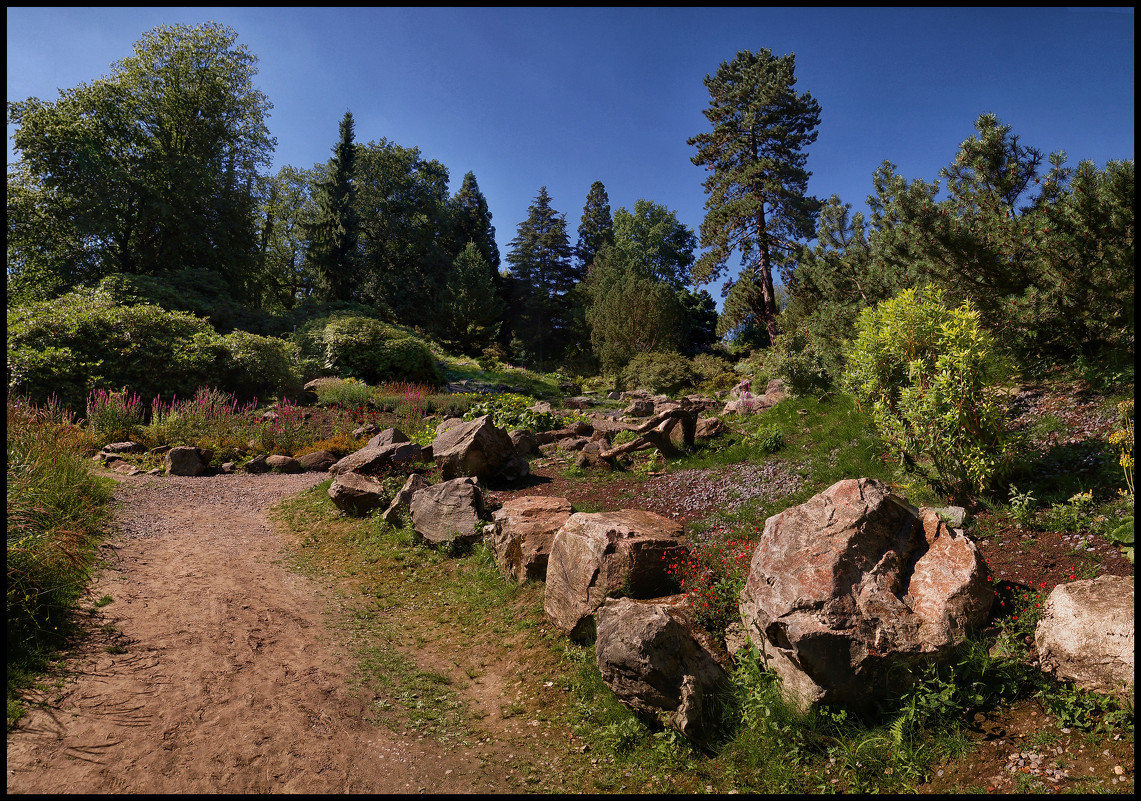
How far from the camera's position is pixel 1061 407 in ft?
20.4

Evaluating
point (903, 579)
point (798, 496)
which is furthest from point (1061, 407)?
point (903, 579)

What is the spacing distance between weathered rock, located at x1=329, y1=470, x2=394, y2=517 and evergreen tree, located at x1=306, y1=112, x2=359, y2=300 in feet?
81.4

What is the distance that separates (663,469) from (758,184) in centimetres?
1850

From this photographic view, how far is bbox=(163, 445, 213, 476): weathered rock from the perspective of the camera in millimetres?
9641

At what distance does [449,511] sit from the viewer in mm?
6812

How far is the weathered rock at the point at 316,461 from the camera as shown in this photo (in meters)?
10.9

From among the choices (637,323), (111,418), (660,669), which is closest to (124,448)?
(111,418)

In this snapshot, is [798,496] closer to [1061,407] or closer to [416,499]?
[1061,407]

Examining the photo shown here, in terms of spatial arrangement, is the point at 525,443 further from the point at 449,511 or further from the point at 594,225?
the point at 594,225

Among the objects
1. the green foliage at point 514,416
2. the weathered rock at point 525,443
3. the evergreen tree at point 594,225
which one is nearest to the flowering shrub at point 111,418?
the green foliage at point 514,416

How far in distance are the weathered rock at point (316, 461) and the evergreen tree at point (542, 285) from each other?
21471 mm

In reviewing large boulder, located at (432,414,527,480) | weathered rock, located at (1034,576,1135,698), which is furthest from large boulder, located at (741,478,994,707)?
large boulder, located at (432,414,527,480)

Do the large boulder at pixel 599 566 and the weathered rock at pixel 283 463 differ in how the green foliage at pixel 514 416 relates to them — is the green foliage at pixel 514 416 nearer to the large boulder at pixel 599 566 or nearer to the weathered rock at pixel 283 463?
the weathered rock at pixel 283 463

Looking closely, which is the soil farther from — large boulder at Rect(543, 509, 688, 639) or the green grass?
large boulder at Rect(543, 509, 688, 639)
